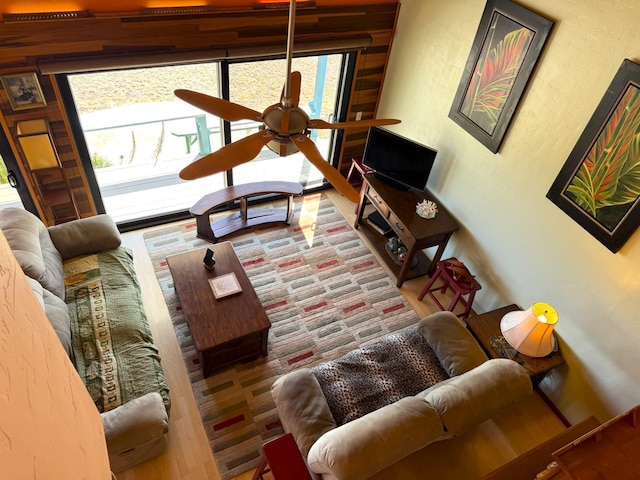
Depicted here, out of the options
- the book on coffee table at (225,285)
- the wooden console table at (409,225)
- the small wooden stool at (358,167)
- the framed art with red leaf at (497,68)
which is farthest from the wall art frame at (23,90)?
the framed art with red leaf at (497,68)

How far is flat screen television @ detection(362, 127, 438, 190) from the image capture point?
4242 mm

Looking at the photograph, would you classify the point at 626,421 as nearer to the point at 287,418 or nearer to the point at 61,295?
the point at 287,418

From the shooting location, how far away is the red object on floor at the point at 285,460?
2.21 metres

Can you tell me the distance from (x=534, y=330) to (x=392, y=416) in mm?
1355

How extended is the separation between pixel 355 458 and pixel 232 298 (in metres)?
1.72

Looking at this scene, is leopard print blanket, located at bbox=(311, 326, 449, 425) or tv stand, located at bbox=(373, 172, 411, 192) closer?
leopard print blanket, located at bbox=(311, 326, 449, 425)

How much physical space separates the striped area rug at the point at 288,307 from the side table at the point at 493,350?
0.74 meters

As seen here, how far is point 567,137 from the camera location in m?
3.13

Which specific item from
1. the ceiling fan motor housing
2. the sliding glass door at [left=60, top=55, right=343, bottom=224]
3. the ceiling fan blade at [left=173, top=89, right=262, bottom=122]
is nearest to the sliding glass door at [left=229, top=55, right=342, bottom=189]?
the sliding glass door at [left=60, top=55, right=343, bottom=224]

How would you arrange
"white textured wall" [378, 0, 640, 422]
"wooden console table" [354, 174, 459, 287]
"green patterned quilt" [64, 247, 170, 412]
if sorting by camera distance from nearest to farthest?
1. "white textured wall" [378, 0, 640, 422]
2. "green patterned quilt" [64, 247, 170, 412]
3. "wooden console table" [354, 174, 459, 287]

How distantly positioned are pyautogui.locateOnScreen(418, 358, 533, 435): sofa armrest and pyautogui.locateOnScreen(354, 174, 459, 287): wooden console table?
58.4 inches

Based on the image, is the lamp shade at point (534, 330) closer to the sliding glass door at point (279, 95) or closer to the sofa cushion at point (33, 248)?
the sliding glass door at point (279, 95)

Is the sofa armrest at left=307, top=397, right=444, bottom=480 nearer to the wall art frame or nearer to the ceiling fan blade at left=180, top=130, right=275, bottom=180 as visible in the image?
the ceiling fan blade at left=180, top=130, right=275, bottom=180

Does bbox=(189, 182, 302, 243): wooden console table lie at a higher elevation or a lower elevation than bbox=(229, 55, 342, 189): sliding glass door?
lower
